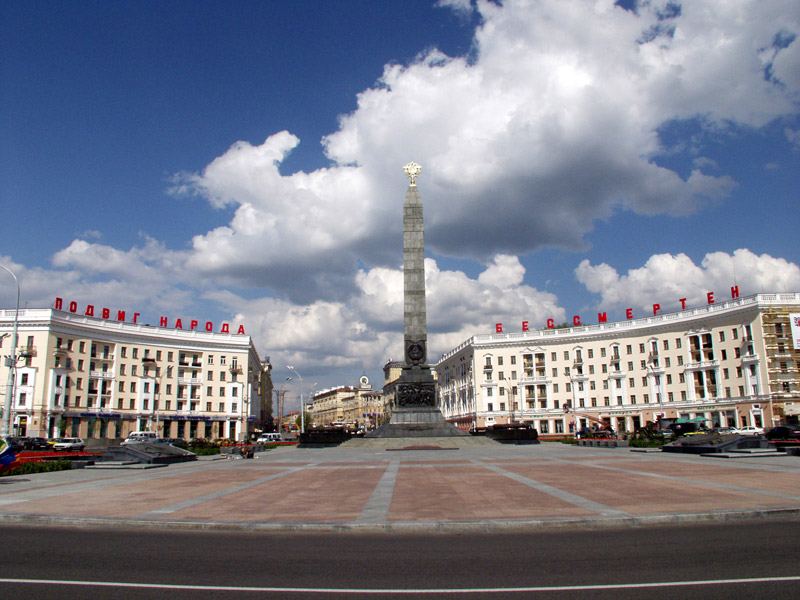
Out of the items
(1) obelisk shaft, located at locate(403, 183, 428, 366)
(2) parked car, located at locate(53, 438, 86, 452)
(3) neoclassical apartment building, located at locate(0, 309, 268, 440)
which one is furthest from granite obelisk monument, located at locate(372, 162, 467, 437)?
(3) neoclassical apartment building, located at locate(0, 309, 268, 440)

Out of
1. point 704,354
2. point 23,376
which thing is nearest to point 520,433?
point 704,354

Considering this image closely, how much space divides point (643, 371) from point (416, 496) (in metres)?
77.6

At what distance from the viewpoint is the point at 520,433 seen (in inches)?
1706

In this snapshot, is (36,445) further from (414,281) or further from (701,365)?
(701,365)

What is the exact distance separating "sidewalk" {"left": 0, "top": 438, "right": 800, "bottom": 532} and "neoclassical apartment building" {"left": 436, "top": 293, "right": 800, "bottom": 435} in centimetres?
5263

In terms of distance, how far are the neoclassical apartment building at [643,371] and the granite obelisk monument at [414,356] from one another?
118ft

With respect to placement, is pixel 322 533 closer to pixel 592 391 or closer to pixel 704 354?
pixel 704 354

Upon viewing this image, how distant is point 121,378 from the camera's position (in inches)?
3145

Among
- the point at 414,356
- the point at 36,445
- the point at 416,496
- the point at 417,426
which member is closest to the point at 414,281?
the point at 414,356

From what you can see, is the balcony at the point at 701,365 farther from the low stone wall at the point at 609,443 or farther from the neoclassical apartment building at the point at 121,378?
the neoclassical apartment building at the point at 121,378

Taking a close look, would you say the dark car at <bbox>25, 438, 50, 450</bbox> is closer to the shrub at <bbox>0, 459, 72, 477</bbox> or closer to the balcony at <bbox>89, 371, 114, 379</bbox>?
the shrub at <bbox>0, 459, 72, 477</bbox>

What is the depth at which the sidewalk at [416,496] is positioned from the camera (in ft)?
36.4

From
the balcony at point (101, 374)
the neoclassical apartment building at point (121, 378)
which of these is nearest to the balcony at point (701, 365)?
the neoclassical apartment building at point (121, 378)

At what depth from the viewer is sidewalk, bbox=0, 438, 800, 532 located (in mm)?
11102
